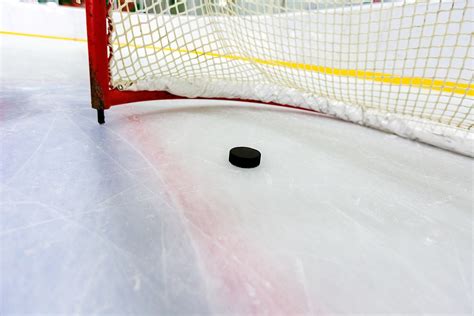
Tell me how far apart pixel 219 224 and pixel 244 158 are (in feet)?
0.83

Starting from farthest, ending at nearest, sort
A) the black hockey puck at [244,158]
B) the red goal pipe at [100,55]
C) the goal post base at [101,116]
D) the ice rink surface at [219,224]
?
the goal post base at [101,116] < the red goal pipe at [100,55] < the black hockey puck at [244,158] < the ice rink surface at [219,224]

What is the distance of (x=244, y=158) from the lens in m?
0.78

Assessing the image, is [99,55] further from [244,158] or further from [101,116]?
[244,158]

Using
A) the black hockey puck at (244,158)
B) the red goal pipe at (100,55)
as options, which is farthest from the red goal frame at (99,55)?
the black hockey puck at (244,158)

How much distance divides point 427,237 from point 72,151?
877mm

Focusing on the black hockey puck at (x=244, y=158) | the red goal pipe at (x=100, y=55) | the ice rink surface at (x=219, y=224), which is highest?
the red goal pipe at (x=100, y=55)

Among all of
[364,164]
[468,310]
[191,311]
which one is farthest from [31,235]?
[364,164]

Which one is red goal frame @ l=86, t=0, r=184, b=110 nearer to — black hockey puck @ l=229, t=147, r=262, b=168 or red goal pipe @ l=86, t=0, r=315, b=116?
red goal pipe @ l=86, t=0, r=315, b=116

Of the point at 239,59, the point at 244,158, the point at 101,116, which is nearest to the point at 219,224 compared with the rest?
the point at 244,158

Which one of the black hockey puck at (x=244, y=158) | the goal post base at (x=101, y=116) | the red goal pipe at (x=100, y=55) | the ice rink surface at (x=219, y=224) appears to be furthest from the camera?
the goal post base at (x=101, y=116)

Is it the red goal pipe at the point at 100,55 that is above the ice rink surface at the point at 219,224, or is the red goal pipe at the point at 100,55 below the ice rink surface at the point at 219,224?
above

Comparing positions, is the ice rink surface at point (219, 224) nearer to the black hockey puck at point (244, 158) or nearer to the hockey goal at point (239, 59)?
the black hockey puck at point (244, 158)

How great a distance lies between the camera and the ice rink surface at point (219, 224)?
43 centimetres

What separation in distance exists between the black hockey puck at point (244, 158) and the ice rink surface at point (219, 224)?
0.02 metres
